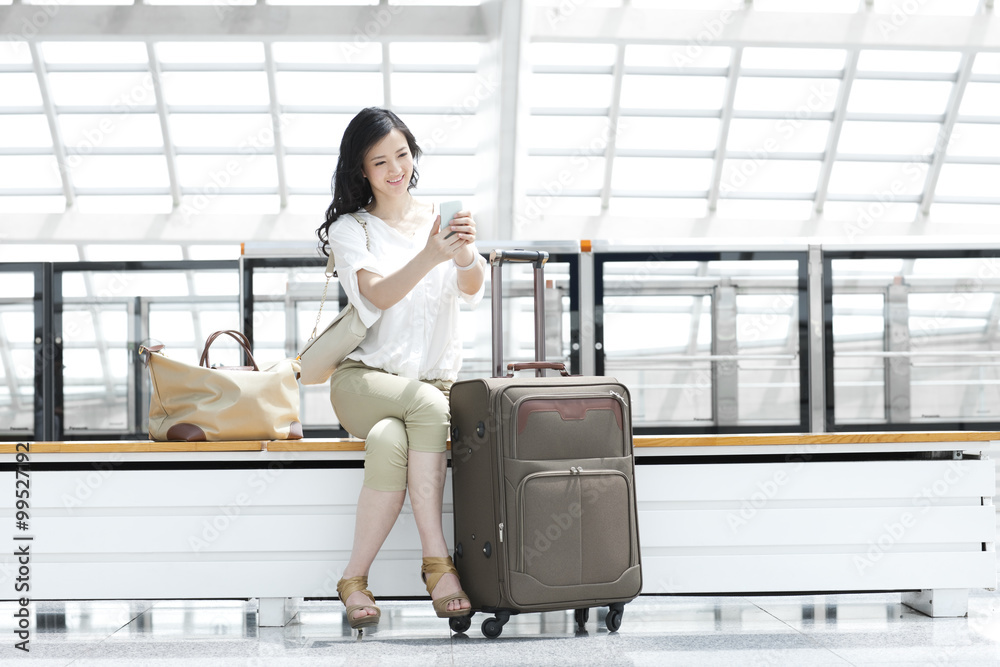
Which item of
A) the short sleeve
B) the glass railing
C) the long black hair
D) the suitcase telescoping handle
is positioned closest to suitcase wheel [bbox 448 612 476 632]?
the suitcase telescoping handle

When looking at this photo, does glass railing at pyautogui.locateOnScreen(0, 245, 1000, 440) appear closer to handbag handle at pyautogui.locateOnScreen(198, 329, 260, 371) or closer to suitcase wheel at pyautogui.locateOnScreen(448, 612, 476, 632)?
handbag handle at pyautogui.locateOnScreen(198, 329, 260, 371)

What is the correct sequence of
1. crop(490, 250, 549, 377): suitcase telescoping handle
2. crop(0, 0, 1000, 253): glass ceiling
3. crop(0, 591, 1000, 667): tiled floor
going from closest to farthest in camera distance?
crop(0, 591, 1000, 667): tiled floor < crop(490, 250, 549, 377): suitcase telescoping handle < crop(0, 0, 1000, 253): glass ceiling

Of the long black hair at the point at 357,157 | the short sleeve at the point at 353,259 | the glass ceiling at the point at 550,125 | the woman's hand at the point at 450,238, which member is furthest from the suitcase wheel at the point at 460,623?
the glass ceiling at the point at 550,125

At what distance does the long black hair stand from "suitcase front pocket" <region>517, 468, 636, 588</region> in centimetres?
91

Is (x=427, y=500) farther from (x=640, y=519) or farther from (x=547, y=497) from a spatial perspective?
(x=640, y=519)

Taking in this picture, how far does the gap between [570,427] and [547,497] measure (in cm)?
Answer: 18

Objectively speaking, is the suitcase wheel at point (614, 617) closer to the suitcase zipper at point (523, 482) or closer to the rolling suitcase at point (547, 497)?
the rolling suitcase at point (547, 497)

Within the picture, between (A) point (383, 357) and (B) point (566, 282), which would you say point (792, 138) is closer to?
(B) point (566, 282)

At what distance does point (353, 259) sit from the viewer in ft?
8.29

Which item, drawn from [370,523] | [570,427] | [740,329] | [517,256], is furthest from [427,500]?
[740,329]

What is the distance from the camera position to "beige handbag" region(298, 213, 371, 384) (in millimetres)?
2531

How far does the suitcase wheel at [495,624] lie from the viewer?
2.39 metres

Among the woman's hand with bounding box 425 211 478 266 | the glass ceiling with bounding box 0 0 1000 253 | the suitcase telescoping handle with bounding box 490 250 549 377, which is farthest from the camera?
the glass ceiling with bounding box 0 0 1000 253

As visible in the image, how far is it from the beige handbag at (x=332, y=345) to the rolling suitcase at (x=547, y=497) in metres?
0.35
